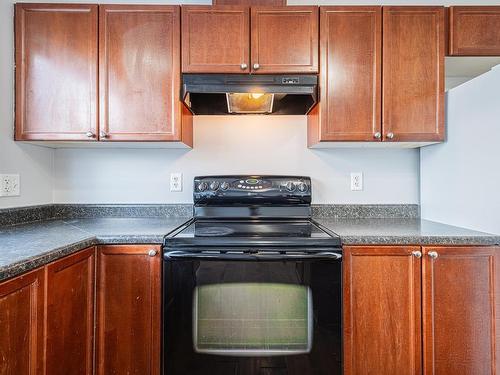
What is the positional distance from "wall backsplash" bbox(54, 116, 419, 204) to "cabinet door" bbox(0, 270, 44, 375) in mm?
1033

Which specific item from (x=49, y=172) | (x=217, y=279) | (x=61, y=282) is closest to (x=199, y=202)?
(x=217, y=279)

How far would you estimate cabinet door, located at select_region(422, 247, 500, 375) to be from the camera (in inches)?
51.6

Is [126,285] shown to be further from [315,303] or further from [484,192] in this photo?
[484,192]

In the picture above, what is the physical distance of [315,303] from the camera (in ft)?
4.35

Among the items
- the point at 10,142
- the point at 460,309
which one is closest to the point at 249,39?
the point at 10,142

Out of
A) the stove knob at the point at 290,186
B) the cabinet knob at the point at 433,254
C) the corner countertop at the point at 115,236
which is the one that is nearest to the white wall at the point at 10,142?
the corner countertop at the point at 115,236

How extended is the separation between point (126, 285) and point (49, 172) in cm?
113

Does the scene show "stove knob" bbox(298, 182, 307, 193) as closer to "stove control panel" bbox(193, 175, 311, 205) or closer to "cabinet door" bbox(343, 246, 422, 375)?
"stove control panel" bbox(193, 175, 311, 205)

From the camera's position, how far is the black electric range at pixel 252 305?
1.32 meters

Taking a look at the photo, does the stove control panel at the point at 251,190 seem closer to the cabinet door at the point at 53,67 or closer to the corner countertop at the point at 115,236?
the corner countertop at the point at 115,236

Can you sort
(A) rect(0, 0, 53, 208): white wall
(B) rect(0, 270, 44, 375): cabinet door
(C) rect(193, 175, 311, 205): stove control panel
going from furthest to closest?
(C) rect(193, 175, 311, 205): stove control panel < (A) rect(0, 0, 53, 208): white wall < (B) rect(0, 270, 44, 375): cabinet door

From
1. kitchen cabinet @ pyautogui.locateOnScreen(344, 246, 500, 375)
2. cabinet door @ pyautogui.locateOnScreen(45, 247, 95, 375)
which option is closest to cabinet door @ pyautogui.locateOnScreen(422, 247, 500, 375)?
kitchen cabinet @ pyautogui.locateOnScreen(344, 246, 500, 375)

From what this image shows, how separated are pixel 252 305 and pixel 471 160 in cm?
130

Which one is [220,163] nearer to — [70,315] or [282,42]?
[282,42]
